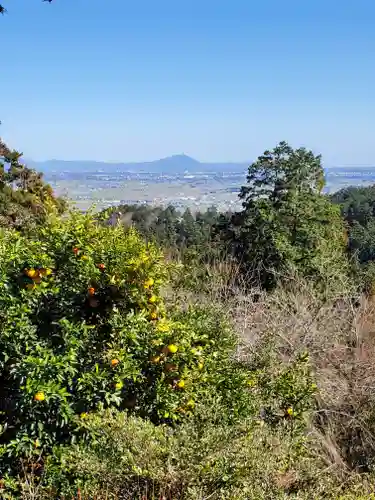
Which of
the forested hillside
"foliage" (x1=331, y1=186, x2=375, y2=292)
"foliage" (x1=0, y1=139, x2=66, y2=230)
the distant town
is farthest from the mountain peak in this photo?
the forested hillside

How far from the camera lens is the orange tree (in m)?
3.01

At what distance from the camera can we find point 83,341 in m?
3.18

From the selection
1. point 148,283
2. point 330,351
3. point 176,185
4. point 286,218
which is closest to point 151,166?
point 176,185

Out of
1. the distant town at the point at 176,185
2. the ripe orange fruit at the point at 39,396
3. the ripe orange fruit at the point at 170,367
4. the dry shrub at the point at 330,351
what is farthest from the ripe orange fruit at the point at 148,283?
the distant town at the point at 176,185

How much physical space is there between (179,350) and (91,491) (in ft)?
3.19

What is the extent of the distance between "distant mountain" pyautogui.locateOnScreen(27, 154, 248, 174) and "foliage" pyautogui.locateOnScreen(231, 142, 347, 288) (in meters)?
41.3

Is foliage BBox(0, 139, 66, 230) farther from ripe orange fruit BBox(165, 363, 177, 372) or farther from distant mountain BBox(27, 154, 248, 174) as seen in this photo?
distant mountain BBox(27, 154, 248, 174)

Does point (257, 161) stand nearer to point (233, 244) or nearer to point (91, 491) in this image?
point (233, 244)

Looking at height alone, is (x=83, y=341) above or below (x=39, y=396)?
above

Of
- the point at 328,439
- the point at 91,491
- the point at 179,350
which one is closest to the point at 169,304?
the point at 179,350

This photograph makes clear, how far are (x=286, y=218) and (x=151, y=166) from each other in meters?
56.8

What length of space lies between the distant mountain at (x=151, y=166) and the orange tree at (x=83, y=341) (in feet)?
173

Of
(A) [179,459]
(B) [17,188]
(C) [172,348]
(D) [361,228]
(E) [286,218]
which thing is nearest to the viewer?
(A) [179,459]

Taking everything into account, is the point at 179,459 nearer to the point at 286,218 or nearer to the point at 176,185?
the point at 286,218
